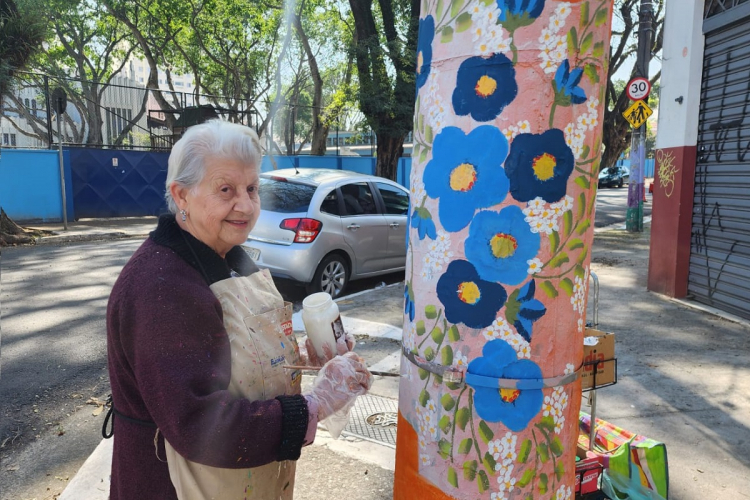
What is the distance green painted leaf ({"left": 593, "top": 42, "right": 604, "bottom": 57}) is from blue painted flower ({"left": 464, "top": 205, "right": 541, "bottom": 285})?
511 millimetres

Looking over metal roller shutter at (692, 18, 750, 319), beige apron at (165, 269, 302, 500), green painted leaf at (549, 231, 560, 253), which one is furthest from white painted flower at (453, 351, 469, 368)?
metal roller shutter at (692, 18, 750, 319)

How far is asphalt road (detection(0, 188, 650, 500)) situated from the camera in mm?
3562

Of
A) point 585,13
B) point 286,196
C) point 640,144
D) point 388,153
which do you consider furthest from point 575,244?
point 388,153

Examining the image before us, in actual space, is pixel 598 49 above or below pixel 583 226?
above

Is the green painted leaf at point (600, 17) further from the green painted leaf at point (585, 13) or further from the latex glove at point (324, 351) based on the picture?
the latex glove at point (324, 351)

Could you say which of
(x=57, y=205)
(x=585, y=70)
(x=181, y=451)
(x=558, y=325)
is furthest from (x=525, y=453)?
(x=57, y=205)

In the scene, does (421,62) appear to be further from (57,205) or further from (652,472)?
(57,205)

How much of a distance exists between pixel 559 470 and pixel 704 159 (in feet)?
21.6

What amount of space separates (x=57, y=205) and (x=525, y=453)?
1753 cm

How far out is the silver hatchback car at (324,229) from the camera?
7.14 m

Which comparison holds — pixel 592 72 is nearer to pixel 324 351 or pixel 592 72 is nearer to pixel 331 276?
pixel 324 351

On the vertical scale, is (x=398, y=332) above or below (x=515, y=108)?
below

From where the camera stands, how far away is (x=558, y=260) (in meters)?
1.67

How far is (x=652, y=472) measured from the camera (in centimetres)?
290
